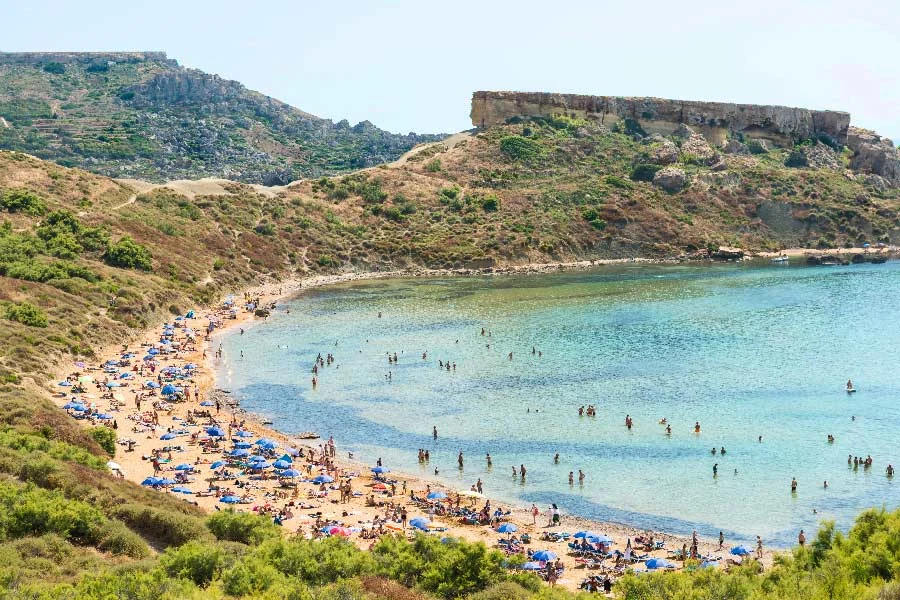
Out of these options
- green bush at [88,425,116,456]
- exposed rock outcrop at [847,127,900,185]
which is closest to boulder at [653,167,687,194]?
exposed rock outcrop at [847,127,900,185]

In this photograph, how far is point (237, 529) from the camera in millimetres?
31438

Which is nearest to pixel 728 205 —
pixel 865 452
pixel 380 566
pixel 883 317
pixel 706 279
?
pixel 706 279

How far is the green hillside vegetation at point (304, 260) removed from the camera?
81.6 ft

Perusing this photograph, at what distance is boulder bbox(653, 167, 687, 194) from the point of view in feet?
483

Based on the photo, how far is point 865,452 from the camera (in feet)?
157

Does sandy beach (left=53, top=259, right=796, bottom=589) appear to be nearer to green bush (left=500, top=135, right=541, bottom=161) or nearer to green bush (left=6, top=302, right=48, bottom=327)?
green bush (left=6, top=302, right=48, bottom=327)

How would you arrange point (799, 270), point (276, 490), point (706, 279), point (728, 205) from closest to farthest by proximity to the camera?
1. point (276, 490)
2. point (706, 279)
3. point (799, 270)
4. point (728, 205)

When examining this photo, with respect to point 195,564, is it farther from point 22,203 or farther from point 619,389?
point 22,203

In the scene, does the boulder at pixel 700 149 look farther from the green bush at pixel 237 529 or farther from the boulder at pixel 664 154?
the green bush at pixel 237 529

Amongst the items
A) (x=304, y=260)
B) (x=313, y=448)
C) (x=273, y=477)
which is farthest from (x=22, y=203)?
(x=273, y=477)

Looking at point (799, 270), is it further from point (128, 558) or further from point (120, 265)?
point (128, 558)

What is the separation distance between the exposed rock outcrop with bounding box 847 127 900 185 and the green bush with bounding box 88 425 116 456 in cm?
15138

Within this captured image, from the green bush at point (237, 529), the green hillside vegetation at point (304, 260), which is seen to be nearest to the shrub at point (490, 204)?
the green hillside vegetation at point (304, 260)

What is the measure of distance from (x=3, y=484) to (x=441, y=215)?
107 meters
